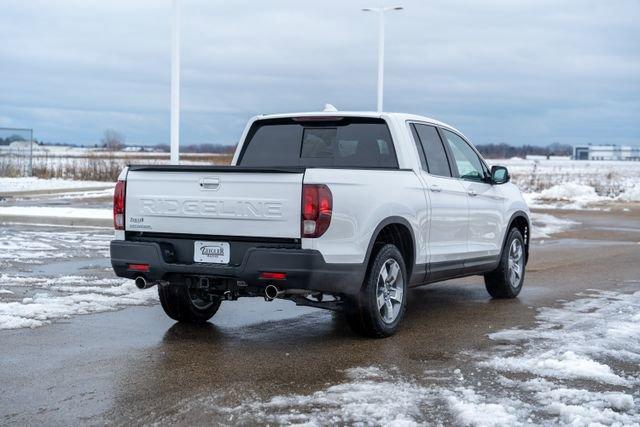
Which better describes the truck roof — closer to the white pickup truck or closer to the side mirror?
the white pickup truck

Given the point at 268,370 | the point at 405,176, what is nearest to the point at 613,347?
the point at 405,176

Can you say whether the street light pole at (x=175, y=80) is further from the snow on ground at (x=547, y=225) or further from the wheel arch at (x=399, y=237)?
the wheel arch at (x=399, y=237)

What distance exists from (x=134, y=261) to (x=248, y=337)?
119cm

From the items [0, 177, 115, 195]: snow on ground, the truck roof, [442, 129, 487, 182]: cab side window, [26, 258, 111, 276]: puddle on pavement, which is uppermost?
the truck roof

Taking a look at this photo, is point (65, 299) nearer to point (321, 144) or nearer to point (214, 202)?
point (214, 202)

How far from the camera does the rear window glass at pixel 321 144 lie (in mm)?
8203

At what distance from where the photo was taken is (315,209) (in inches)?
267

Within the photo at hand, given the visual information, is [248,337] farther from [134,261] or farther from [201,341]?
[134,261]

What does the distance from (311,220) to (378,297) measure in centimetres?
116

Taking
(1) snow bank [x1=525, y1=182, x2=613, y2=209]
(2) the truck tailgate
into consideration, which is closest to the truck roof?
(2) the truck tailgate

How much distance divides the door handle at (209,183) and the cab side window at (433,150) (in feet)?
7.55

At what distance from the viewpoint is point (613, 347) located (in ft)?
23.7

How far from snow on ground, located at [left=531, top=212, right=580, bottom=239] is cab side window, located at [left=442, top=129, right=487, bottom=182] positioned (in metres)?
8.88

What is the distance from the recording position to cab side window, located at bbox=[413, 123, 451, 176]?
8.59m
